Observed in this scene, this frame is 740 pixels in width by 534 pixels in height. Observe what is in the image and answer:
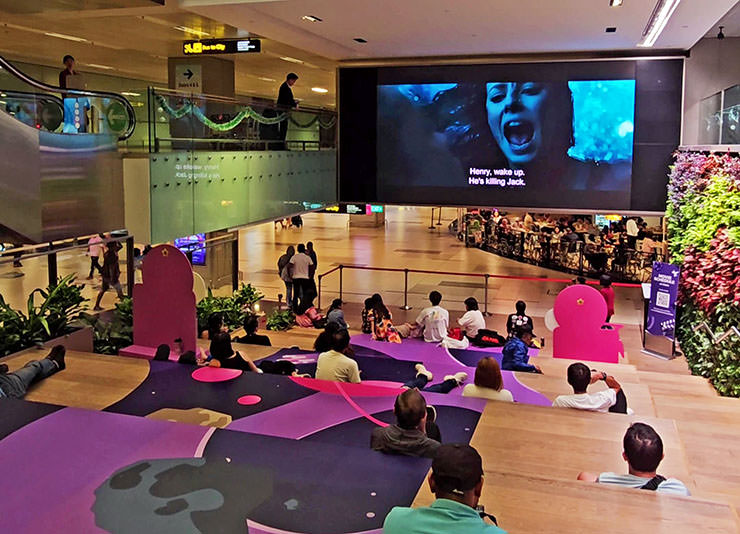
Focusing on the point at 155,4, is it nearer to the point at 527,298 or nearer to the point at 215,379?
the point at 215,379

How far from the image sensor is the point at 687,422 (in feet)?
27.4

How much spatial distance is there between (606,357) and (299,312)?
22.8 ft

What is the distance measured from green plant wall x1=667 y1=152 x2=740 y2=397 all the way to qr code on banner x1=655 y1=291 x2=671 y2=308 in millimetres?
350

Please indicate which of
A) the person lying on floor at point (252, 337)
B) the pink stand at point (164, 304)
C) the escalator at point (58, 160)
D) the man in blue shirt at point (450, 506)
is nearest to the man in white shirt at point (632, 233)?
the person lying on floor at point (252, 337)

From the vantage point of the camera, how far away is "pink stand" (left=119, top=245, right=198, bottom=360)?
8.89m

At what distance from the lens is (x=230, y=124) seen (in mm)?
12578

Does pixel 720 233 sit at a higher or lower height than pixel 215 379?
higher

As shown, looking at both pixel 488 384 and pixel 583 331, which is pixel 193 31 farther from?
pixel 488 384

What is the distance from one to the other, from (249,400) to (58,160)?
4.21m

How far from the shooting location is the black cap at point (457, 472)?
10.5 ft

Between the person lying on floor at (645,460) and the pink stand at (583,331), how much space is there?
19.9 ft

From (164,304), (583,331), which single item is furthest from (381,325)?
(164,304)

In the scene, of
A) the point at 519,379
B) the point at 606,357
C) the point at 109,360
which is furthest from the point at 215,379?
the point at 606,357

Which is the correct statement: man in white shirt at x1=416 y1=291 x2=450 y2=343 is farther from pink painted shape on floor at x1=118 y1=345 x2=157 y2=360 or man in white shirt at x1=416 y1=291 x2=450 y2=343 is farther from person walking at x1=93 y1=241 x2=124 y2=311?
pink painted shape on floor at x1=118 y1=345 x2=157 y2=360
